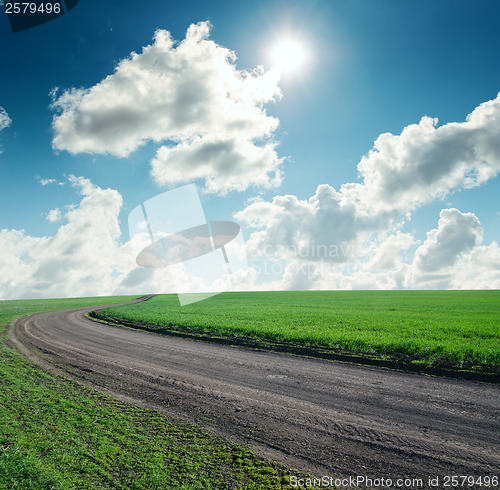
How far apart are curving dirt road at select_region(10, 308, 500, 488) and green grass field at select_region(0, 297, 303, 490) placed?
0.55 metres

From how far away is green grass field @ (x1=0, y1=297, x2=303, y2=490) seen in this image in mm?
3873

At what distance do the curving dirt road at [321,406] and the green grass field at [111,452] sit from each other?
21.5 inches

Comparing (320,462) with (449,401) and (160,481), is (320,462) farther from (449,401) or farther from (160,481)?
(449,401)

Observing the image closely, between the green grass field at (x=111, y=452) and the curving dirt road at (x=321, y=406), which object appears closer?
the green grass field at (x=111, y=452)

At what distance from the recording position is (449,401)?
6.94 metres

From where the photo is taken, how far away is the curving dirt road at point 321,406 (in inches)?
179

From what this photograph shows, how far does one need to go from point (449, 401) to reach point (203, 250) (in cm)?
1714

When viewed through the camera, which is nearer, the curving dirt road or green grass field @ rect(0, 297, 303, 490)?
green grass field @ rect(0, 297, 303, 490)

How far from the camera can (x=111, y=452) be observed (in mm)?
4480

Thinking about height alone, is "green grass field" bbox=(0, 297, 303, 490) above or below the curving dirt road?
above

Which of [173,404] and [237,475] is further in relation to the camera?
[173,404]

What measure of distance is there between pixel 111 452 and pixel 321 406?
14.3 feet

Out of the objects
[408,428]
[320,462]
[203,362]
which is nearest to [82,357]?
[203,362]

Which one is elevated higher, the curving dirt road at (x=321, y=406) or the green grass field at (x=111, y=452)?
the green grass field at (x=111, y=452)
